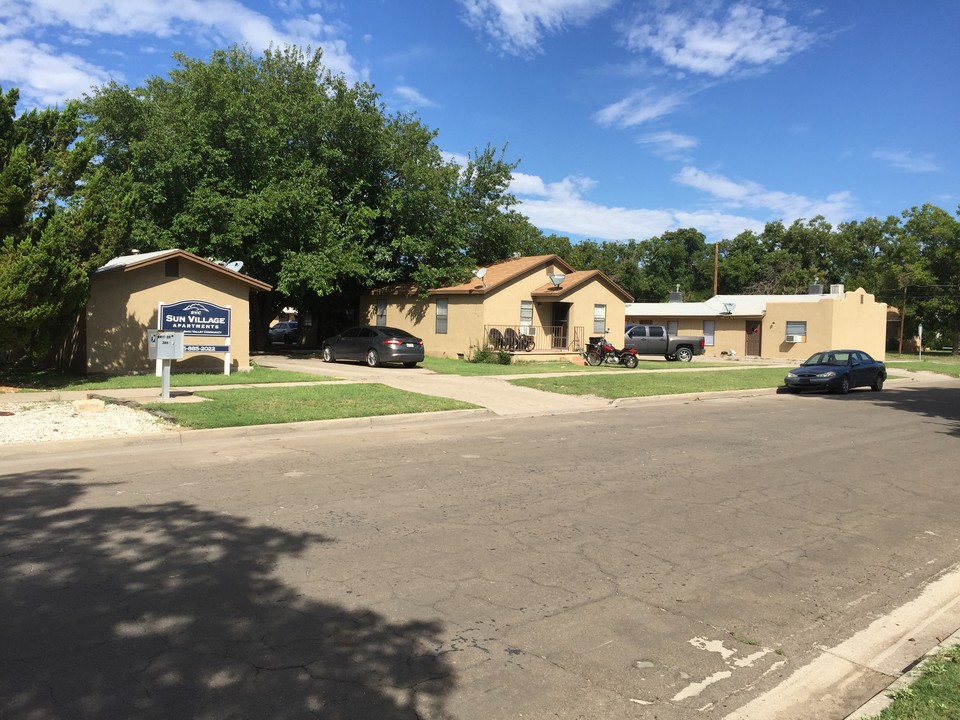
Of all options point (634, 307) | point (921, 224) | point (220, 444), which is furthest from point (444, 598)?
point (921, 224)

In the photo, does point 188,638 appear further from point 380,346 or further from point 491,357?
point 491,357

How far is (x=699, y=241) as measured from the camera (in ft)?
281

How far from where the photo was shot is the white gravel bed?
10031 millimetres

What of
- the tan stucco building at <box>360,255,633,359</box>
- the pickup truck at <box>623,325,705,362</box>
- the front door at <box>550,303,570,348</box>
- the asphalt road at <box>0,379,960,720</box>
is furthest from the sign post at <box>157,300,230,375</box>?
the pickup truck at <box>623,325,705,362</box>

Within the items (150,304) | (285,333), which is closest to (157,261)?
(150,304)

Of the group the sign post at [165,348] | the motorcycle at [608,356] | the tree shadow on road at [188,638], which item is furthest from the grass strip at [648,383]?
the tree shadow on road at [188,638]

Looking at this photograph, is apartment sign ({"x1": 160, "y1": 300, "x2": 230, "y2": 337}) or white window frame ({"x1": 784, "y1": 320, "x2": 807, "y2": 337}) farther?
white window frame ({"x1": 784, "y1": 320, "x2": 807, "y2": 337})

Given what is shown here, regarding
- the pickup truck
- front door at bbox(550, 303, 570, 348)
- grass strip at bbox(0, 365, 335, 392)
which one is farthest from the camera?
the pickup truck

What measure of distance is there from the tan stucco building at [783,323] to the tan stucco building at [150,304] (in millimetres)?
31684

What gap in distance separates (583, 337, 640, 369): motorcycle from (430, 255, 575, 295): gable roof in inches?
179

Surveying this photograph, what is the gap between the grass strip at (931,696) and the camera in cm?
311

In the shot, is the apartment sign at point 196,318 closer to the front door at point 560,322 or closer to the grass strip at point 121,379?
the grass strip at point 121,379

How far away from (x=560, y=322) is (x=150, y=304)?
18.4 meters

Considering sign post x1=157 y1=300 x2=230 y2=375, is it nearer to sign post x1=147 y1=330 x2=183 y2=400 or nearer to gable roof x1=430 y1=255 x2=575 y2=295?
sign post x1=147 y1=330 x2=183 y2=400
